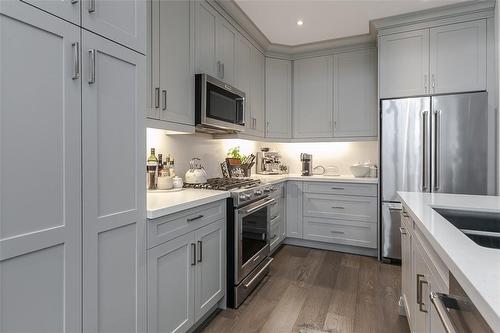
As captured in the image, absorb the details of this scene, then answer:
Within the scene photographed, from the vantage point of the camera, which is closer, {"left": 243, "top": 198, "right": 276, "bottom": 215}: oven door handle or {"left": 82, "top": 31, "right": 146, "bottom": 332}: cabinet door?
{"left": 82, "top": 31, "right": 146, "bottom": 332}: cabinet door

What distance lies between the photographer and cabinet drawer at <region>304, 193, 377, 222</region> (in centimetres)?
336

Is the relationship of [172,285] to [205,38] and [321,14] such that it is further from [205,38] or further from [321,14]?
[321,14]

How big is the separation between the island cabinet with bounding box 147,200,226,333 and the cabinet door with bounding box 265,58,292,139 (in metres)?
2.07

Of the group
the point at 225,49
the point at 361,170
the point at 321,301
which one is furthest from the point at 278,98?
the point at 321,301

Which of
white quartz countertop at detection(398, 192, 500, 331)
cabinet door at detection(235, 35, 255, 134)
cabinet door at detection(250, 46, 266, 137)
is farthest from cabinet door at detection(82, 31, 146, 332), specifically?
cabinet door at detection(250, 46, 266, 137)

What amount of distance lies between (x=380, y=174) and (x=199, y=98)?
2198 mm

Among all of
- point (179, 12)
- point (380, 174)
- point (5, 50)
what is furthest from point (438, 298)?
point (380, 174)

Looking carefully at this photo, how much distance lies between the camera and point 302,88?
13.3 ft

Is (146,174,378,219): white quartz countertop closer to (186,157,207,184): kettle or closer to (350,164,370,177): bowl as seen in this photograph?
(186,157,207,184): kettle

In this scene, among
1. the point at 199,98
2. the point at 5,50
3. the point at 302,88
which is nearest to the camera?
the point at 5,50

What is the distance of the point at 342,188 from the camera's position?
11.4ft

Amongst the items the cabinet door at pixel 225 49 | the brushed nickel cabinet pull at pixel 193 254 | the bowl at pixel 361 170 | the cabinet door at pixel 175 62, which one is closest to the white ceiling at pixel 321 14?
the cabinet door at pixel 225 49

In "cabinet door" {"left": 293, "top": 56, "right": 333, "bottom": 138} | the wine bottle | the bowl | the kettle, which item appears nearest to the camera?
the wine bottle

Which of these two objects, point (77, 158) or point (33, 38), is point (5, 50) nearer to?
Result: point (33, 38)
